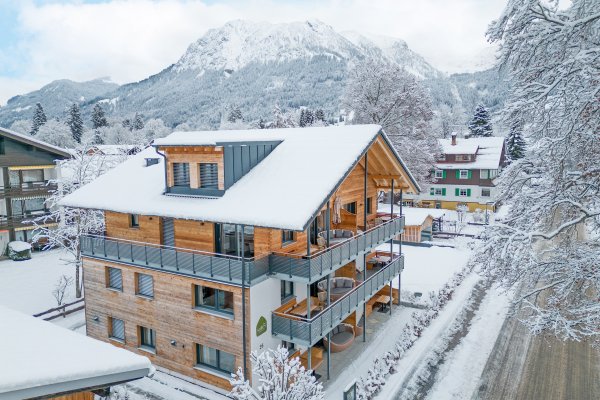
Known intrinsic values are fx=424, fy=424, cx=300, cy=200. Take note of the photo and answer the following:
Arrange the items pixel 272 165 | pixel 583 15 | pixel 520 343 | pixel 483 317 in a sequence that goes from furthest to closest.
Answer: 1. pixel 483 317
2. pixel 520 343
3. pixel 272 165
4. pixel 583 15

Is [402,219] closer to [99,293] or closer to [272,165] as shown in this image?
[272,165]

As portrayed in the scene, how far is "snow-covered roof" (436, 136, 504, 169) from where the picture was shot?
5609 cm

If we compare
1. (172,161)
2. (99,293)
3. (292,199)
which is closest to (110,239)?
(99,293)

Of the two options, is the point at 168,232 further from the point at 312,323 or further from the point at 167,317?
the point at 312,323

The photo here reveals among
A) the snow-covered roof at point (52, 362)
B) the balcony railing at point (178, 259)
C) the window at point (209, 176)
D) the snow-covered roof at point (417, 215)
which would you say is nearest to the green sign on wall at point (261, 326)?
the balcony railing at point (178, 259)

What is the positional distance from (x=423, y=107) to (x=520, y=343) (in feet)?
80.8

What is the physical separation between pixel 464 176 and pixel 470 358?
41.2 m

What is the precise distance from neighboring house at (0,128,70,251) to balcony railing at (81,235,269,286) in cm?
2261

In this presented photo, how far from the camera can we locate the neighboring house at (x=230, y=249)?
16.7 metres

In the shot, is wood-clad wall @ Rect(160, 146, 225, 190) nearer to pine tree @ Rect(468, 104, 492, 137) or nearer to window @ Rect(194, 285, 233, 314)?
window @ Rect(194, 285, 233, 314)


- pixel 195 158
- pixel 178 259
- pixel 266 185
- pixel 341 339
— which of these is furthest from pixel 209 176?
pixel 341 339

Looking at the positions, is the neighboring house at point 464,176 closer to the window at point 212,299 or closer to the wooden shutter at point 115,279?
the window at point 212,299

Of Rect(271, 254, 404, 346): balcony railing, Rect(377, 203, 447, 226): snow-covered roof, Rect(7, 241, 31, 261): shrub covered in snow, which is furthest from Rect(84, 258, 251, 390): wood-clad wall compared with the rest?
Rect(377, 203, 447, 226): snow-covered roof

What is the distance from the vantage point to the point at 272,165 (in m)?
19.5
